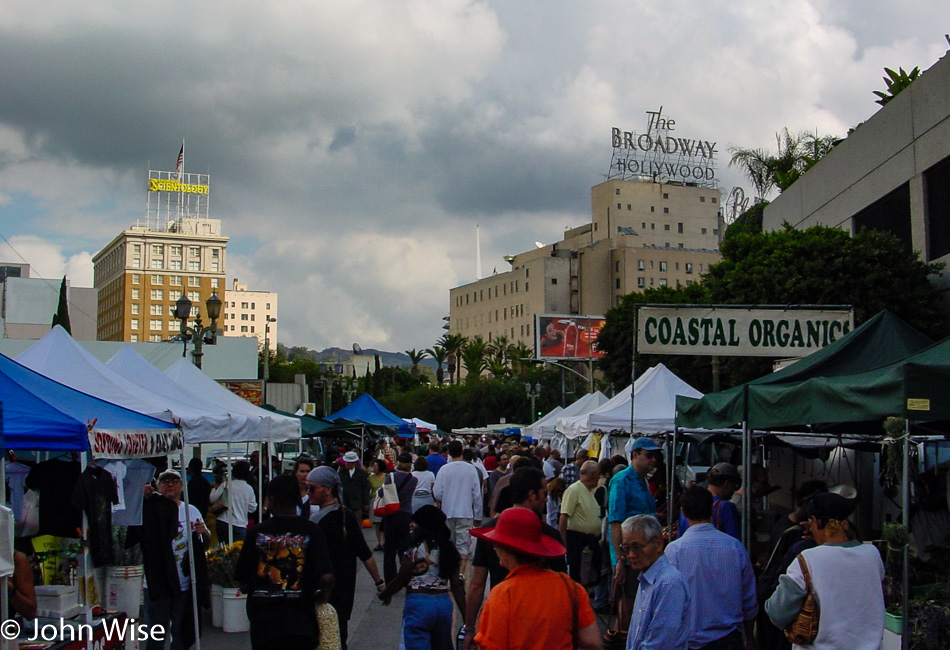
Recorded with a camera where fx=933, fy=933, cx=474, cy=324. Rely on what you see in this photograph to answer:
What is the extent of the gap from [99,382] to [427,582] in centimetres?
558

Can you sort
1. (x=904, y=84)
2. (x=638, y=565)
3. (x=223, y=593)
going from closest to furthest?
1. (x=638, y=565)
2. (x=223, y=593)
3. (x=904, y=84)

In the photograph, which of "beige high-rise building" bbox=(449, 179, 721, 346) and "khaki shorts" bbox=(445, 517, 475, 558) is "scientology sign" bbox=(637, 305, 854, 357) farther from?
"beige high-rise building" bbox=(449, 179, 721, 346)

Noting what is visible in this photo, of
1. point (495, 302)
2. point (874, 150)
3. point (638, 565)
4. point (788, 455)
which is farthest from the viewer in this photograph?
point (495, 302)

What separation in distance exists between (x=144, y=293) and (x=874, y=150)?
6537 inches

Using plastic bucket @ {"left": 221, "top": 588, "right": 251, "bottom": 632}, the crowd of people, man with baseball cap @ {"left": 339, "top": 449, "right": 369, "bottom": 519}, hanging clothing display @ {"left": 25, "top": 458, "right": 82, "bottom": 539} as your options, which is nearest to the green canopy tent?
the crowd of people

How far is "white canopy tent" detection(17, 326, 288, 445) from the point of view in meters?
10.1

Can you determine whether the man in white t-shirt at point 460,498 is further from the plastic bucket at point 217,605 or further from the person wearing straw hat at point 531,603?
the person wearing straw hat at point 531,603

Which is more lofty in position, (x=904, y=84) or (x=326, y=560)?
(x=904, y=84)

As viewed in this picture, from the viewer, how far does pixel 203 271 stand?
183500 mm

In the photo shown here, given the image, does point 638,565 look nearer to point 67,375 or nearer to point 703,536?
point 703,536

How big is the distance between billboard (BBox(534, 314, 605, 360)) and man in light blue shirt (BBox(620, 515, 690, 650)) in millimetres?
73889

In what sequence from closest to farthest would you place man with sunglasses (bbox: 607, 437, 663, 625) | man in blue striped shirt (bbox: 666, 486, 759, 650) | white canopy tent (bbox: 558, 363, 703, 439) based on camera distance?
1. man in blue striped shirt (bbox: 666, 486, 759, 650)
2. man with sunglasses (bbox: 607, 437, 663, 625)
3. white canopy tent (bbox: 558, 363, 703, 439)

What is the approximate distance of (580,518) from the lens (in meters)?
10.4

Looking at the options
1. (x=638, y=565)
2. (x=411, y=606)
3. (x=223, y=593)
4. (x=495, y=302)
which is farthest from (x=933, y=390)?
(x=495, y=302)
